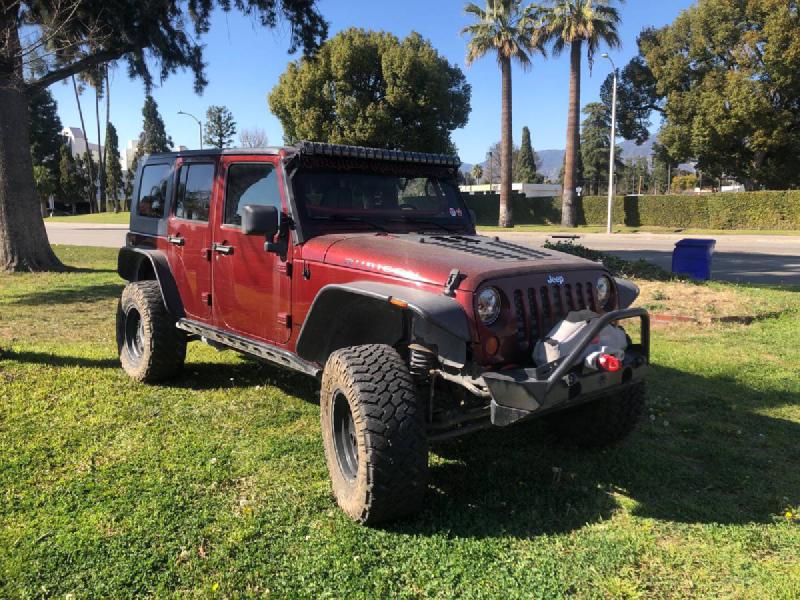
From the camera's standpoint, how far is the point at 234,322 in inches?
186

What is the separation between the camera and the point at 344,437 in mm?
3596

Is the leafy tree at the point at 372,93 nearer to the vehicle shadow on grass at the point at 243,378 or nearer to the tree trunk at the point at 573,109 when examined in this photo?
the tree trunk at the point at 573,109

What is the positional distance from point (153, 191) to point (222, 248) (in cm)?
159

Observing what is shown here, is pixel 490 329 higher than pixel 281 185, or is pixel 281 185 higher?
pixel 281 185

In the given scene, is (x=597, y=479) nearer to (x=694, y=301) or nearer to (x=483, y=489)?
(x=483, y=489)

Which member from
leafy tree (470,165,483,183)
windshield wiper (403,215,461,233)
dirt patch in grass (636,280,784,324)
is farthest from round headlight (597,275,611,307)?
leafy tree (470,165,483,183)

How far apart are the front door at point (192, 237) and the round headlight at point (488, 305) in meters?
2.52

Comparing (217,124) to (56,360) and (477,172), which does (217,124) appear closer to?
(56,360)

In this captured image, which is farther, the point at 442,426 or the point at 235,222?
the point at 235,222

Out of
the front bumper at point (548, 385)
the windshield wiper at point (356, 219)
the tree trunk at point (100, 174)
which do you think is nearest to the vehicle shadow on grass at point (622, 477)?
the front bumper at point (548, 385)

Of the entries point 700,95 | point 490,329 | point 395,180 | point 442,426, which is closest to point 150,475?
point 442,426

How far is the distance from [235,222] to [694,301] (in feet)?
23.3

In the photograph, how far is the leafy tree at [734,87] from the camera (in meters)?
31.0

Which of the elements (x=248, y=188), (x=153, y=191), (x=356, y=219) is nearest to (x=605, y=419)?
(x=356, y=219)
